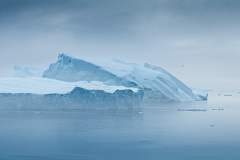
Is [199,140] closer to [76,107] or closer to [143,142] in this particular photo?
[143,142]

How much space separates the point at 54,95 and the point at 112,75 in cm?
1279

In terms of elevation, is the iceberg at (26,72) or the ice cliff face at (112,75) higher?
the iceberg at (26,72)

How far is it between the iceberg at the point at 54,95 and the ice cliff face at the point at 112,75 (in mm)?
10403

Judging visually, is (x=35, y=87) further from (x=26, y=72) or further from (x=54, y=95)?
(x=26, y=72)

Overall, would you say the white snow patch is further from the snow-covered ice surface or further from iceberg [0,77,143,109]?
the snow-covered ice surface

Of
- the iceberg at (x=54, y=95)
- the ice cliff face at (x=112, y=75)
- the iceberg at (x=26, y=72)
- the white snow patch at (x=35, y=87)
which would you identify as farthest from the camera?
the iceberg at (x=26, y=72)

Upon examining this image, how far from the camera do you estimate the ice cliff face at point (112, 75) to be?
30.0 metres

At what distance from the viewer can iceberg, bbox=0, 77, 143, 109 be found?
17172mm

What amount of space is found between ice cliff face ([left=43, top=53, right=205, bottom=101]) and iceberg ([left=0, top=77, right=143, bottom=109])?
1040 centimetres

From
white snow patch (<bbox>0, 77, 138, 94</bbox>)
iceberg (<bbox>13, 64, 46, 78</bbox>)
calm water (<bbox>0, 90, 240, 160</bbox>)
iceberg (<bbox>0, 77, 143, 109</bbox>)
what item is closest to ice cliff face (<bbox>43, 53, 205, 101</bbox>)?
iceberg (<bbox>13, 64, 46, 78</bbox>)

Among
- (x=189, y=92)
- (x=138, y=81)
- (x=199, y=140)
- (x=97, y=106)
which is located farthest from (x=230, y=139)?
(x=189, y=92)

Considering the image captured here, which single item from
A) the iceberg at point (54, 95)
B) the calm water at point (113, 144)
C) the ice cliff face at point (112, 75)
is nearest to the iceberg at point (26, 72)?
the ice cliff face at point (112, 75)

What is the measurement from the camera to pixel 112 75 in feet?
97.6

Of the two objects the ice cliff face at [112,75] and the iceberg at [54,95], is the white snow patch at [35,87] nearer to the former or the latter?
the iceberg at [54,95]
